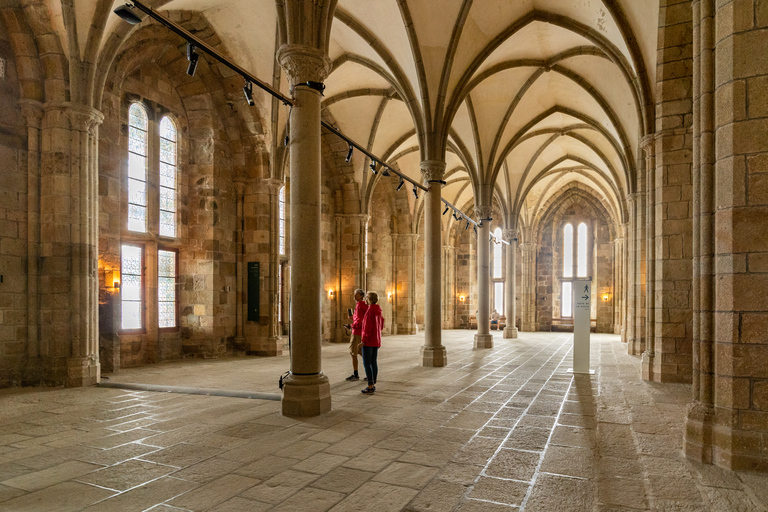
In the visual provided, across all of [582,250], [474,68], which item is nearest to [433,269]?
[474,68]

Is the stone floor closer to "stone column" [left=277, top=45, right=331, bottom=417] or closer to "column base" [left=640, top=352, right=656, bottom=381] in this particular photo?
"stone column" [left=277, top=45, right=331, bottom=417]

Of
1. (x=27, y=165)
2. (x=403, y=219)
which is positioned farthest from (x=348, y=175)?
(x=27, y=165)

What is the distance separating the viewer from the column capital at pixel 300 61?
635 centimetres

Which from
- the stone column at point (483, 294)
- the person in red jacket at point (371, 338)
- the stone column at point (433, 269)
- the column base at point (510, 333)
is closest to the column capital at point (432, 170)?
the stone column at point (433, 269)

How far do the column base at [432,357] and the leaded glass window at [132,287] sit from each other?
661 cm

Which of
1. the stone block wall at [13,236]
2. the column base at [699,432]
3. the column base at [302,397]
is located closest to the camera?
the column base at [699,432]

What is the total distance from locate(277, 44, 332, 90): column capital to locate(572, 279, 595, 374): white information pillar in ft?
20.1

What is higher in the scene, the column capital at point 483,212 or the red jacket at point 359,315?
the column capital at point 483,212

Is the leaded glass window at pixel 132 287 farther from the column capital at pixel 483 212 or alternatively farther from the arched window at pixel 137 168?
the column capital at pixel 483 212

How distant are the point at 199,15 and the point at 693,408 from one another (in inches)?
477

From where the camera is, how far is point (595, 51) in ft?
40.1

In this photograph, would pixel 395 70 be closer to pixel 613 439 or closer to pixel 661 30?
pixel 661 30

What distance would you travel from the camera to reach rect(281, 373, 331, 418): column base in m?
6.07

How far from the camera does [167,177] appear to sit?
41.8 ft
